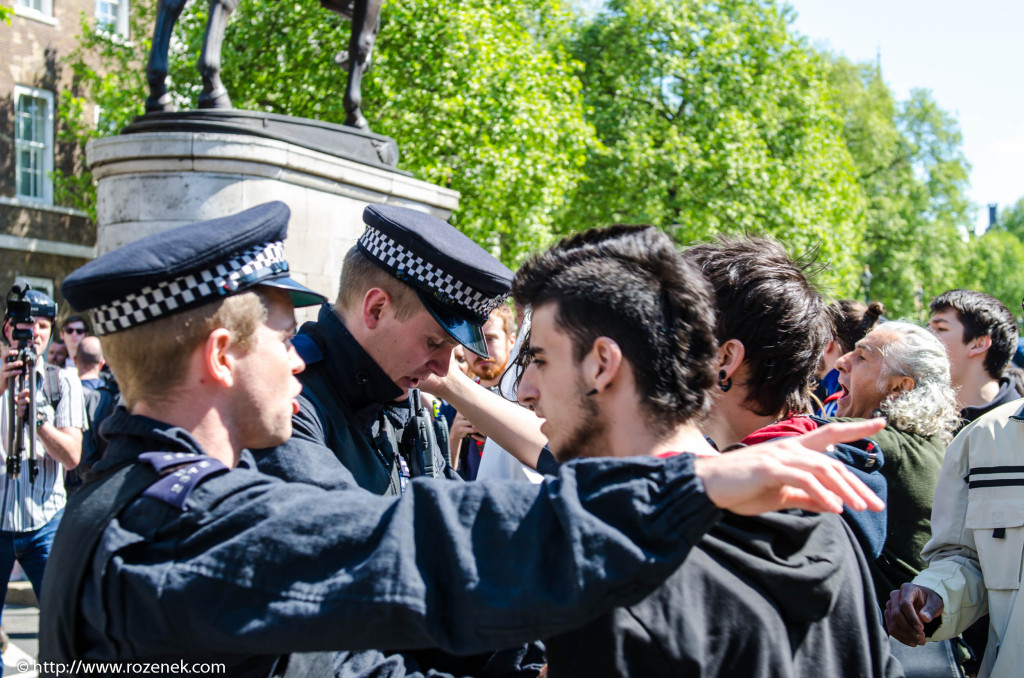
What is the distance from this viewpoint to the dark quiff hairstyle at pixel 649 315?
1646 mm

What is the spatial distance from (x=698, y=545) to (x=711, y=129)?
71.5 feet

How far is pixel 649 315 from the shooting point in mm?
1646

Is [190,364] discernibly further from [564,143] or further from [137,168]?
[564,143]

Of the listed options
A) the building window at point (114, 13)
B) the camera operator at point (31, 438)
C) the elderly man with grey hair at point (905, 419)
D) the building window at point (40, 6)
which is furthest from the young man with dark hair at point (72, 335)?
the building window at point (114, 13)

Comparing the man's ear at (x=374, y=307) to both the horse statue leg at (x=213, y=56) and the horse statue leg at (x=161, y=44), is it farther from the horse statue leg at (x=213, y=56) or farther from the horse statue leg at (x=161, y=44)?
the horse statue leg at (x=161, y=44)

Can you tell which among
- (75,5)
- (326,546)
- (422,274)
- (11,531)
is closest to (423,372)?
(422,274)

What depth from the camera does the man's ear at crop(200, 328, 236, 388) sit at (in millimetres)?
1754

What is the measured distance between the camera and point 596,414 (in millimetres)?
1683

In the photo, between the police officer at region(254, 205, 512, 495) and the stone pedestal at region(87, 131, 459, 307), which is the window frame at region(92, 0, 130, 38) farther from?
the police officer at region(254, 205, 512, 495)

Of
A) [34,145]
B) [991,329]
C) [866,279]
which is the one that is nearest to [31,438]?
[991,329]

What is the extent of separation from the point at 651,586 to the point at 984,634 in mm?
2579

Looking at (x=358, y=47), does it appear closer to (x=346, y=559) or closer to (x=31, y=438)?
(x=31, y=438)

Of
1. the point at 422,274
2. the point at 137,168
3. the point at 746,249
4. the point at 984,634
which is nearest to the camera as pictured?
the point at 746,249

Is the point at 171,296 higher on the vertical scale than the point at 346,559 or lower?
higher
